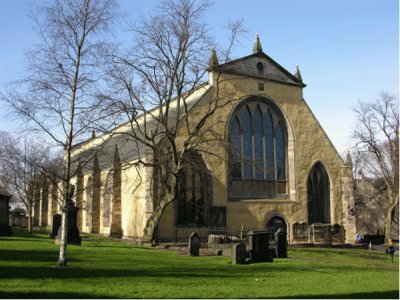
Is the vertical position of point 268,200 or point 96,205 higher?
point 268,200

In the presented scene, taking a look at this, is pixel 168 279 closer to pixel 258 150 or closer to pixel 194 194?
pixel 194 194

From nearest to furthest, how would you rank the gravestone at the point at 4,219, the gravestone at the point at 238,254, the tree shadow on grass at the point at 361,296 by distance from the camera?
the tree shadow on grass at the point at 361,296 → the gravestone at the point at 238,254 → the gravestone at the point at 4,219

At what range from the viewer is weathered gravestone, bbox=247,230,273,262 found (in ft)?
61.7

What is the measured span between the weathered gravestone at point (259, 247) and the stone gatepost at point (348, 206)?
63.7ft

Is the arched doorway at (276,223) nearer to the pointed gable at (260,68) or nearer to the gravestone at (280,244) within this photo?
the pointed gable at (260,68)

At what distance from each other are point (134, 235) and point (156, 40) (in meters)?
12.9

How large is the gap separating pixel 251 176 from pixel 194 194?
18.1 ft

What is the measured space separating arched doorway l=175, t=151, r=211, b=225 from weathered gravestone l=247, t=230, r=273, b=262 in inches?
420

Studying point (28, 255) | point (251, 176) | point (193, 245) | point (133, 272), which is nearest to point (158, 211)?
point (193, 245)

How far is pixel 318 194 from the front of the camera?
37250 millimetres

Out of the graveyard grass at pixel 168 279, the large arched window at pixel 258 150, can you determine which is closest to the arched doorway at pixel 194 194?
the large arched window at pixel 258 150

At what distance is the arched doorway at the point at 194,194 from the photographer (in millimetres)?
29688

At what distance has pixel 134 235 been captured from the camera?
2978cm

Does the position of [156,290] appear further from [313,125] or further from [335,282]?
[313,125]
